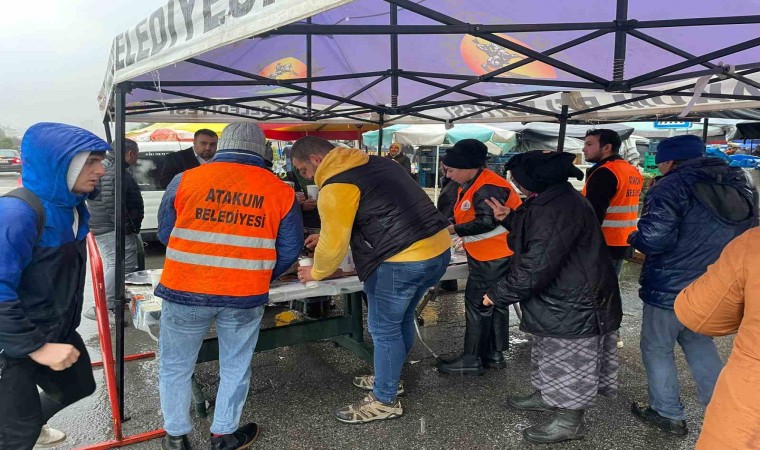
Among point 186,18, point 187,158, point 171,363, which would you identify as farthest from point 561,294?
point 187,158

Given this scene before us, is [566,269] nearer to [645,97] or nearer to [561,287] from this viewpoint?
[561,287]

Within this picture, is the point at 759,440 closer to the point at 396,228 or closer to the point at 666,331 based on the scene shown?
the point at 666,331

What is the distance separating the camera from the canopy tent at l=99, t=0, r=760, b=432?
7.05 feet

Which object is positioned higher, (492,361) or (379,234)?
(379,234)

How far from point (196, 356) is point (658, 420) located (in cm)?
271

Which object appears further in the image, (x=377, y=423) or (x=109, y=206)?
(x=109, y=206)

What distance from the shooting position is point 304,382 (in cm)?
361

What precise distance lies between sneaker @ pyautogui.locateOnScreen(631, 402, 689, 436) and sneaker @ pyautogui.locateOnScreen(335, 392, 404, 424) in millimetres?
1505

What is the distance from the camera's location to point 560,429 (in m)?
2.83

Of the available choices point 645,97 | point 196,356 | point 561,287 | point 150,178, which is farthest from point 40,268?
point 150,178

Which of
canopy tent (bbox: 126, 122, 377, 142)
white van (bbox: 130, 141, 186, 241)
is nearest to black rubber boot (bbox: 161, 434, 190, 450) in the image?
white van (bbox: 130, 141, 186, 241)

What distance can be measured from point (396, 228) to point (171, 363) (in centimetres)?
135

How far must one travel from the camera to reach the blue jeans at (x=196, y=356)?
Result: 2.41 m

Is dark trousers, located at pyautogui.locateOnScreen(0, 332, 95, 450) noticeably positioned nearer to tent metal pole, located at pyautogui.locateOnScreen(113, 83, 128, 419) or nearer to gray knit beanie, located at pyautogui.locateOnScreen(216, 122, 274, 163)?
tent metal pole, located at pyautogui.locateOnScreen(113, 83, 128, 419)
